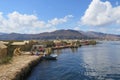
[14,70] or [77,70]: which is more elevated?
[14,70]

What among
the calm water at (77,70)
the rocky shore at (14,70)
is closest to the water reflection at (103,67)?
the calm water at (77,70)

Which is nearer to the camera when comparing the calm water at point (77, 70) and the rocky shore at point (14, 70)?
the rocky shore at point (14, 70)

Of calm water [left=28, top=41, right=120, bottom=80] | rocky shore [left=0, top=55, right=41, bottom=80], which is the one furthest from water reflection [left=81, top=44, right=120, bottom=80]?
rocky shore [left=0, top=55, right=41, bottom=80]

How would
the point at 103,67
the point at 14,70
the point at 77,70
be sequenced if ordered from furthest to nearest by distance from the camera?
the point at 103,67
the point at 77,70
the point at 14,70

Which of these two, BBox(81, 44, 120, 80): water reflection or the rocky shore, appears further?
BBox(81, 44, 120, 80): water reflection

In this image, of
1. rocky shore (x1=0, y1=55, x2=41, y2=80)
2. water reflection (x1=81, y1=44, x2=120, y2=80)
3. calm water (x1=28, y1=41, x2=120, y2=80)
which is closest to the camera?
rocky shore (x1=0, y1=55, x2=41, y2=80)

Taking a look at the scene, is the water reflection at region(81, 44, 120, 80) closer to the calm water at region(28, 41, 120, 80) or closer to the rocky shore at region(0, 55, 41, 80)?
the calm water at region(28, 41, 120, 80)

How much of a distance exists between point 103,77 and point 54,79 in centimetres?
931

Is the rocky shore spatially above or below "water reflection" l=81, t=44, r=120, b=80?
above

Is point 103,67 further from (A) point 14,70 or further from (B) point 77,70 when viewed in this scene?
(A) point 14,70

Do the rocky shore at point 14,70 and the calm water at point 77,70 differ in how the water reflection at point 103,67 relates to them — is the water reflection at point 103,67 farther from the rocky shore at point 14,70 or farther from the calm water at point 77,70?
the rocky shore at point 14,70

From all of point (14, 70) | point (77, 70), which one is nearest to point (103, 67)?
point (77, 70)

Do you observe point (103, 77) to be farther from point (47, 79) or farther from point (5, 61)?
point (5, 61)

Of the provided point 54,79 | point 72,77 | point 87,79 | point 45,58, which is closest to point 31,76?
point 54,79
